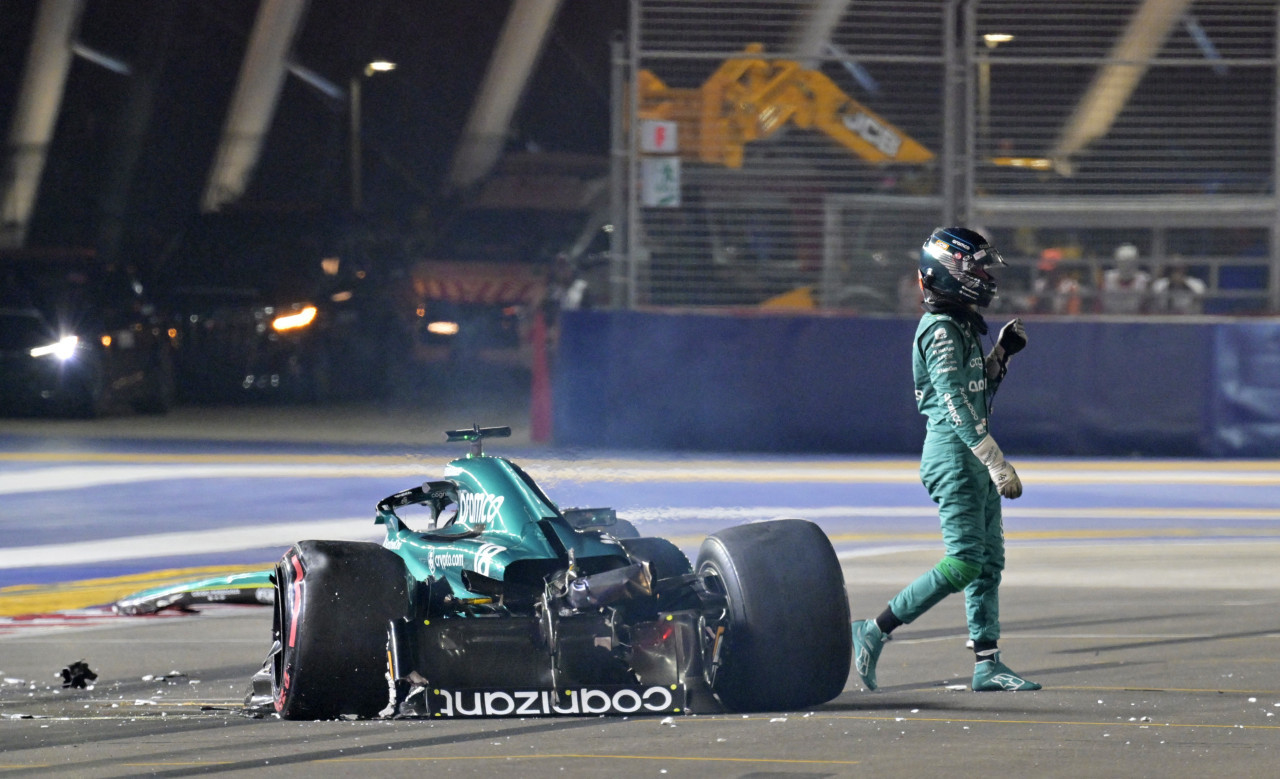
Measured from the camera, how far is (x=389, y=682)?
19.6 feet

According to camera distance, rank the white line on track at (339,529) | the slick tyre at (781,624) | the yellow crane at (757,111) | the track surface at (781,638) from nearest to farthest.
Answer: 1. the track surface at (781,638)
2. the slick tyre at (781,624)
3. the white line on track at (339,529)
4. the yellow crane at (757,111)

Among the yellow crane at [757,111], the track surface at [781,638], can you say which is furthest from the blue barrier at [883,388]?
the yellow crane at [757,111]

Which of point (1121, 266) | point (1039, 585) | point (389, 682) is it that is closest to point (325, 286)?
point (1121, 266)

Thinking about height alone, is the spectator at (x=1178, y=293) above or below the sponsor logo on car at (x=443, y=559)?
above

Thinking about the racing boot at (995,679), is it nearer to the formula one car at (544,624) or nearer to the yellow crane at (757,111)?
the formula one car at (544,624)

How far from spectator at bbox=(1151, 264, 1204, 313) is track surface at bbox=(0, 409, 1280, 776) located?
59.4 inches

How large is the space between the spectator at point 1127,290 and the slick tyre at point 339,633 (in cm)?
1190

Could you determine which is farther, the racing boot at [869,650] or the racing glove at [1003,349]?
the racing glove at [1003,349]

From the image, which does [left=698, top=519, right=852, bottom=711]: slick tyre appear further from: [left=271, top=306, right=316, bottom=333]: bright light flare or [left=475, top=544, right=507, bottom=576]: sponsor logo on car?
[left=271, top=306, right=316, bottom=333]: bright light flare

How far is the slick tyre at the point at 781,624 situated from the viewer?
611cm

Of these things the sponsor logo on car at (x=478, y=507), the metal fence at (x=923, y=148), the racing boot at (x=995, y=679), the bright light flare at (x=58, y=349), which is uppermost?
the metal fence at (x=923, y=148)

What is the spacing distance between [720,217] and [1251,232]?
476 cm

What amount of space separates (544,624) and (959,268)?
81.0 inches

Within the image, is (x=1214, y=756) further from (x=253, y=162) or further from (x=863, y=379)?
(x=253, y=162)
